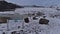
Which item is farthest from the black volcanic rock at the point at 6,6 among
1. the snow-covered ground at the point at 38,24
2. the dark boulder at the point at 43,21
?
the dark boulder at the point at 43,21

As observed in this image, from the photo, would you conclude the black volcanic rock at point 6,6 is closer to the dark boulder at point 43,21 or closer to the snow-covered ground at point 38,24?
the snow-covered ground at point 38,24

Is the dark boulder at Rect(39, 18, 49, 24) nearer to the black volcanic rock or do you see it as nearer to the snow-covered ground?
the snow-covered ground

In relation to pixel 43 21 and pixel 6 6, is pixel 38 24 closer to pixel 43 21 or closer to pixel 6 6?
pixel 43 21

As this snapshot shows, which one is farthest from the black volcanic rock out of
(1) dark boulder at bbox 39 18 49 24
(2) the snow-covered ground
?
(1) dark boulder at bbox 39 18 49 24

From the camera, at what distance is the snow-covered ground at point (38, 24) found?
0.82 m

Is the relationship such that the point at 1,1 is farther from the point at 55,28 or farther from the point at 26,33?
the point at 55,28

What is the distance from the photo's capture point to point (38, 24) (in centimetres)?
85

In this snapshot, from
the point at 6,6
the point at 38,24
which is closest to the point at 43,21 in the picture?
the point at 38,24

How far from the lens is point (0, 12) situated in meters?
0.88

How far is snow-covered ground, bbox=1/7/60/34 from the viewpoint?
0.82 meters

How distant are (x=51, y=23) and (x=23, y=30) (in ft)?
0.76

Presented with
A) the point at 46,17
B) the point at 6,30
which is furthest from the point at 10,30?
the point at 46,17

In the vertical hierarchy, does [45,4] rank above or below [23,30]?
above

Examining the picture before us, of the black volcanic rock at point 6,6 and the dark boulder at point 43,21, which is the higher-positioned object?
the black volcanic rock at point 6,6
